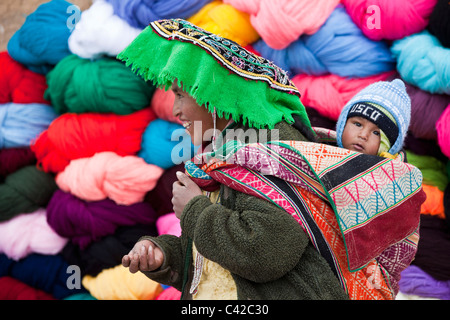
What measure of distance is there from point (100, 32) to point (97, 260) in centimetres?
79

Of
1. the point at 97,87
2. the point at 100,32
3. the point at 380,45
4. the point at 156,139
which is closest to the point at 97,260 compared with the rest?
the point at 156,139

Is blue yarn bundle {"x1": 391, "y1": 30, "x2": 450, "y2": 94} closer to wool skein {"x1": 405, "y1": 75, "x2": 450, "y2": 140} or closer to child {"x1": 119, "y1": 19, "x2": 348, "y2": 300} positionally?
wool skein {"x1": 405, "y1": 75, "x2": 450, "y2": 140}

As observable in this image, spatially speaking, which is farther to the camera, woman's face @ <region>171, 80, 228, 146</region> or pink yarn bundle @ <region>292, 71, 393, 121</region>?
pink yarn bundle @ <region>292, 71, 393, 121</region>

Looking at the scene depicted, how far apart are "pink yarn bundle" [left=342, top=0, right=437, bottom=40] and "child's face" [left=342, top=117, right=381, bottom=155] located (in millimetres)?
483

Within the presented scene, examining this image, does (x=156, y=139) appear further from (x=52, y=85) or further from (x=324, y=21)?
(x=324, y=21)

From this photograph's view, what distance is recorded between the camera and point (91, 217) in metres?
1.66

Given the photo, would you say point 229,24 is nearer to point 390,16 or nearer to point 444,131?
point 390,16

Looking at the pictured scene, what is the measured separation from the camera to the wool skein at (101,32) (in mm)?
1577

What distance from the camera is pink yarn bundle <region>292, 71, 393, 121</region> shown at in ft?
4.77

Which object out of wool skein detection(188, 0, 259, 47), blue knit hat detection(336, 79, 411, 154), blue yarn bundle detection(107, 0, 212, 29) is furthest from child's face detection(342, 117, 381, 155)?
blue yarn bundle detection(107, 0, 212, 29)

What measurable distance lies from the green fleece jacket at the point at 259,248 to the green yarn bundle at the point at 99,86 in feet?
2.88

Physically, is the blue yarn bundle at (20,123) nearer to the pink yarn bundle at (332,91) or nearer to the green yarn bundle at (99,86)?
the green yarn bundle at (99,86)

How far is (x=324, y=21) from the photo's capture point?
1.45 metres

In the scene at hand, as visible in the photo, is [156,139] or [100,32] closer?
[100,32]
